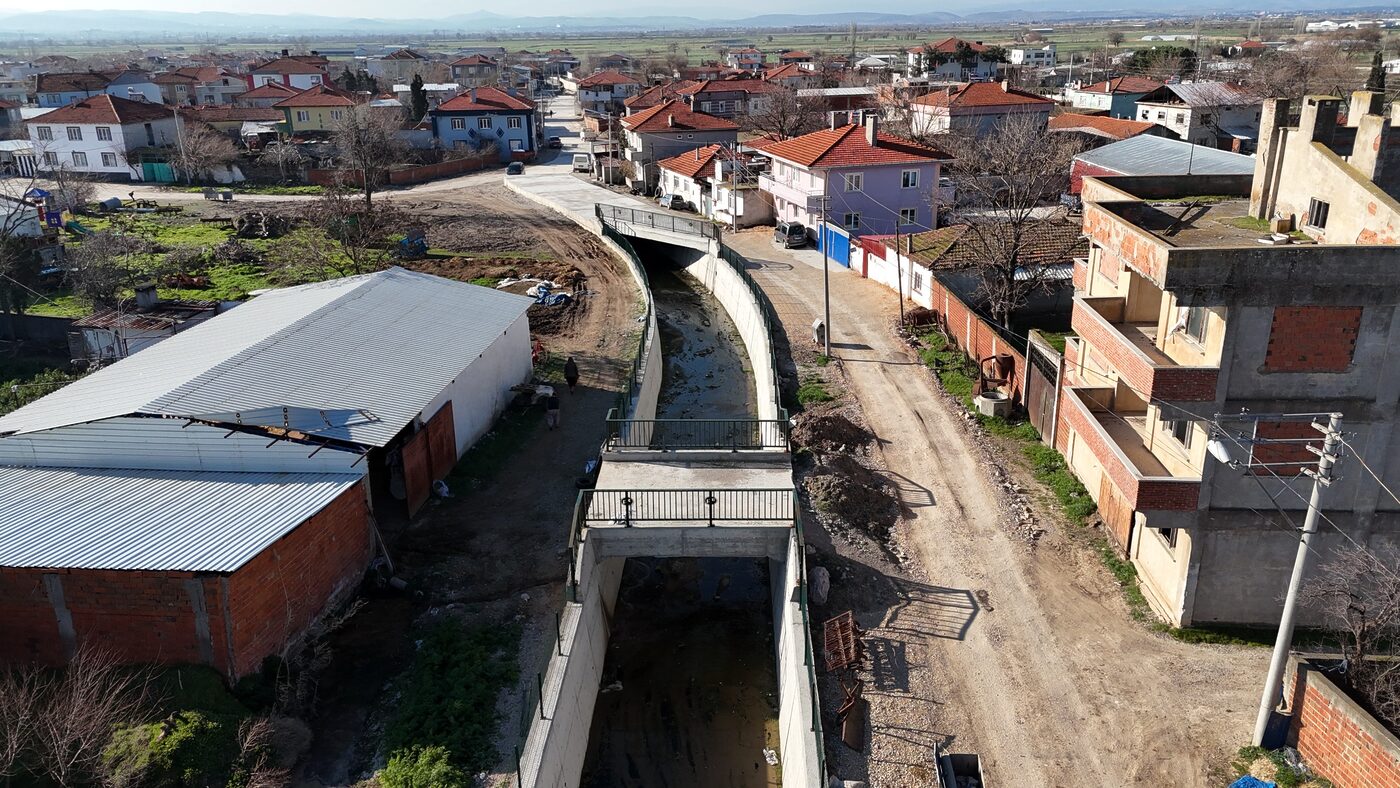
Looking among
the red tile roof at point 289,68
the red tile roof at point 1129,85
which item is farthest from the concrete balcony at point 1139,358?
the red tile roof at point 289,68

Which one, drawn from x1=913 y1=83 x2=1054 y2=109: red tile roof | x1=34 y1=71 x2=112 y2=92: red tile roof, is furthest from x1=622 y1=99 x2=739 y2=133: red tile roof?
x1=34 y1=71 x2=112 y2=92: red tile roof

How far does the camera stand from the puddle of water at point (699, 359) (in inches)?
1256

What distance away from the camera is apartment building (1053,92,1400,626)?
52.1 ft

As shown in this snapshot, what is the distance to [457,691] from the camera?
16.0 meters

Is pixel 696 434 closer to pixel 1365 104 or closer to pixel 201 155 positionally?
pixel 1365 104

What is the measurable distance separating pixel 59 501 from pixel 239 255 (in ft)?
113

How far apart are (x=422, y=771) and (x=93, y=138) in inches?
3279

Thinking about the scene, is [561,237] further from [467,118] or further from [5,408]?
[467,118]

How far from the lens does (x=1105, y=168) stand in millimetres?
53438

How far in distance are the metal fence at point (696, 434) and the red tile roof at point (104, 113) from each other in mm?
72737

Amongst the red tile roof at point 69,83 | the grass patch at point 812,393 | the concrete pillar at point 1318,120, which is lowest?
the grass patch at point 812,393

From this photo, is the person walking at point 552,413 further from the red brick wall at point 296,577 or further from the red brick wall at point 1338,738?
the red brick wall at point 1338,738

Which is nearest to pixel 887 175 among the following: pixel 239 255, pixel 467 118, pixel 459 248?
pixel 459 248

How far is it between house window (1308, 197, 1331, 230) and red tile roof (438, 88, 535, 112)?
77.2 m
